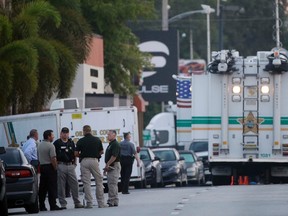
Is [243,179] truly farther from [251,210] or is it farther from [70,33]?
[251,210]

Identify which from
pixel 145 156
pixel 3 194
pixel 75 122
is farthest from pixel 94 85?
pixel 3 194

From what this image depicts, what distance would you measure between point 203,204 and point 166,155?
1943cm

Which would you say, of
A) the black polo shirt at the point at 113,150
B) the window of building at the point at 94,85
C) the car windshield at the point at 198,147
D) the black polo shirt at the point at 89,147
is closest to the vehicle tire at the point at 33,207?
the black polo shirt at the point at 89,147

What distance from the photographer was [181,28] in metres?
121

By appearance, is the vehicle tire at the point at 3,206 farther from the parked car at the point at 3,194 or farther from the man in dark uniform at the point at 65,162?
the man in dark uniform at the point at 65,162

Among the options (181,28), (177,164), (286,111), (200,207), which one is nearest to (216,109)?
(286,111)

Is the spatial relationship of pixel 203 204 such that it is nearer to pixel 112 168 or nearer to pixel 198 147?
pixel 112 168

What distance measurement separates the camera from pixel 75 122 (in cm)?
3997

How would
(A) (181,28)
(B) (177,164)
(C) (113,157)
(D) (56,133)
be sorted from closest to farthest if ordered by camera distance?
(C) (113,157) < (D) (56,133) < (B) (177,164) < (A) (181,28)

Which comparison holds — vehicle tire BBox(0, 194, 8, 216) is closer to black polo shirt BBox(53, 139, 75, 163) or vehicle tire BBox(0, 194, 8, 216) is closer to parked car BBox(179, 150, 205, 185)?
black polo shirt BBox(53, 139, 75, 163)

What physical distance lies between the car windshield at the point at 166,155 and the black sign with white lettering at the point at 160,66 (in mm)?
19695

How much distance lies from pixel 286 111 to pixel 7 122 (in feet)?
26.8

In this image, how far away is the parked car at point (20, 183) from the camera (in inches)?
1118

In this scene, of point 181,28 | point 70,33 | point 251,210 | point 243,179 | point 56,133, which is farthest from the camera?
point 181,28
